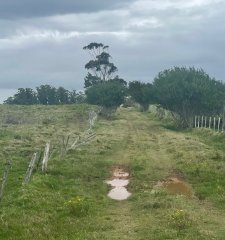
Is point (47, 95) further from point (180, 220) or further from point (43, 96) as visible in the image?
point (180, 220)

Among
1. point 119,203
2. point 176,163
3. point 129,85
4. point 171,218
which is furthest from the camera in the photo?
point 129,85

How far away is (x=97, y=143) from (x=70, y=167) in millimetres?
13180

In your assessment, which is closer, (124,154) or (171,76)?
(124,154)

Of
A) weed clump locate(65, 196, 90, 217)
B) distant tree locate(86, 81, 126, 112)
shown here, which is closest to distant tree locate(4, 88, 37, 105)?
distant tree locate(86, 81, 126, 112)

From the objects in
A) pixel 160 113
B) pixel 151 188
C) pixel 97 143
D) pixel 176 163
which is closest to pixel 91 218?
pixel 151 188

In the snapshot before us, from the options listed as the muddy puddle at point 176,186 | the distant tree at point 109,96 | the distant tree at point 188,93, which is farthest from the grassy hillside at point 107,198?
the distant tree at point 109,96

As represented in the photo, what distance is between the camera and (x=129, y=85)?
105812 millimetres

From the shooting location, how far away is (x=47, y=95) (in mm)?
142375

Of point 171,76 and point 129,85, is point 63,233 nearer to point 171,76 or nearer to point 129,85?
point 171,76

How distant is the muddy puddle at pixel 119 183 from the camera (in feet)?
77.1

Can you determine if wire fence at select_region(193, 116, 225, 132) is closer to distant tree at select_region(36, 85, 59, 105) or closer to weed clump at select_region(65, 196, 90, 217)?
weed clump at select_region(65, 196, 90, 217)

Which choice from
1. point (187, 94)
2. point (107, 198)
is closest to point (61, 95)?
point (187, 94)

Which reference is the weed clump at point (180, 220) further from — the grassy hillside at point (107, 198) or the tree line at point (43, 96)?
the tree line at point (43, 96)

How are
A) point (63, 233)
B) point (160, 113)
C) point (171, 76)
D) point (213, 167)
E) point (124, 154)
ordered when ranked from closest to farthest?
point (63, 233)
point (213, 167)
point (124, 154)
point (171, 76)
point (160, 113)
